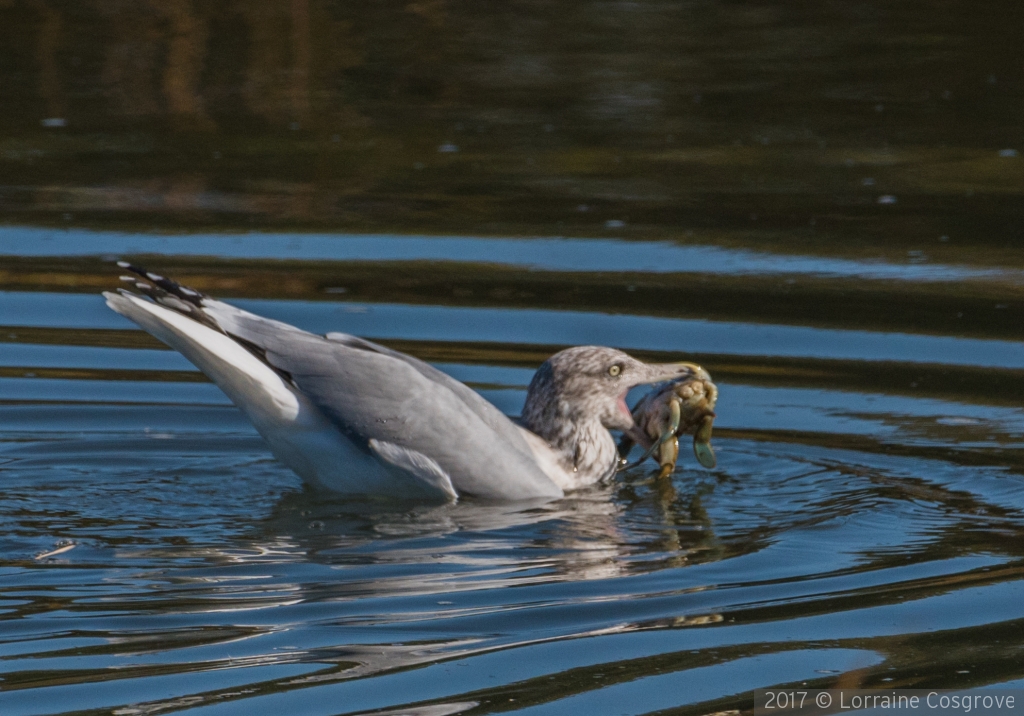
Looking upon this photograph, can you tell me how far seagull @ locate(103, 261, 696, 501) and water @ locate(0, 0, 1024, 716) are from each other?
16 centimetres

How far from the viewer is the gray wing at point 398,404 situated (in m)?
7.29

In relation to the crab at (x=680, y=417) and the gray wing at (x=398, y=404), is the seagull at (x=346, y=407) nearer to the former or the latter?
the gray wing at (x=398, y=404)

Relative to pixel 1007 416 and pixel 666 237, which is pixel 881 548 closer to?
pixel 1007 416

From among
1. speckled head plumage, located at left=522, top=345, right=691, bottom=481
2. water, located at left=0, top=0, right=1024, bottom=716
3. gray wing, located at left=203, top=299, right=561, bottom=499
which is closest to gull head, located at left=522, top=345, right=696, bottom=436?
speckled head plumage, located at left=522, top=345, right=691, bottom=481

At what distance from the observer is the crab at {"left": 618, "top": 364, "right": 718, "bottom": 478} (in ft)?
26.2

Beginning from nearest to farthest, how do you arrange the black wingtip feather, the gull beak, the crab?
the black wingtip feather
the crab
the gull beak

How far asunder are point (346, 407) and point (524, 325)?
3020 mm

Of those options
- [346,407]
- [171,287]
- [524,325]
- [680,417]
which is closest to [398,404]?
[346,407]

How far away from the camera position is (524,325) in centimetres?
1022

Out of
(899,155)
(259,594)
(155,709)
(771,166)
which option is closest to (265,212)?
(771,166)

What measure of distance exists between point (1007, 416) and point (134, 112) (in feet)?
28.0

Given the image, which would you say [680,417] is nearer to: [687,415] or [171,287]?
[687,415]

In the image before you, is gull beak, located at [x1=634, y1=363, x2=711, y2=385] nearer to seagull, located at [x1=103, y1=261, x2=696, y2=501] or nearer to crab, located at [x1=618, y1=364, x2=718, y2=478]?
crab, located at [x1=618, y1=364, x2=718, y2=478]

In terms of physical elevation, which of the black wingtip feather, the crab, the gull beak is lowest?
the crab
